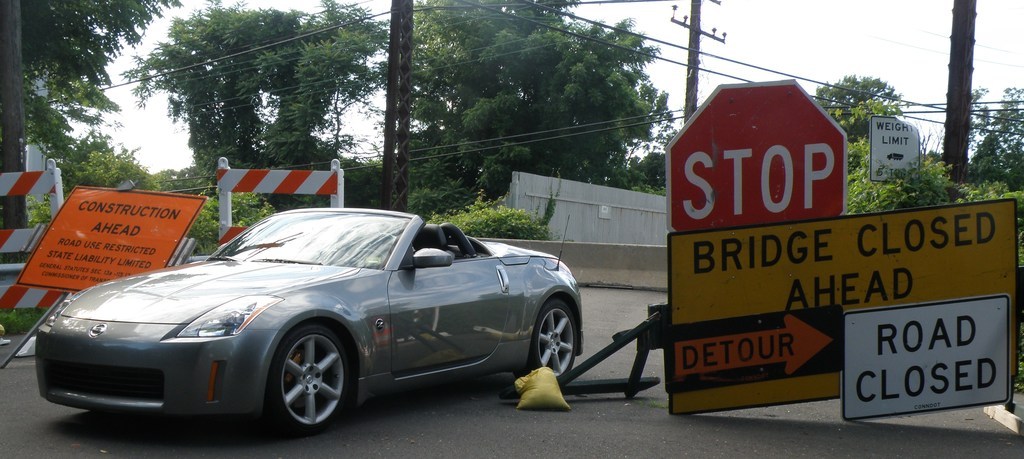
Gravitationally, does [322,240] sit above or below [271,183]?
below

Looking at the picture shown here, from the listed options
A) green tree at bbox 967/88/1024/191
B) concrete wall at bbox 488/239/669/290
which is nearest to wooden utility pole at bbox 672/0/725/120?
concrete wall at bbox 488/239/669/290

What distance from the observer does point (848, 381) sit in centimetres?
673

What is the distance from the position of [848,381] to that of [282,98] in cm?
4704

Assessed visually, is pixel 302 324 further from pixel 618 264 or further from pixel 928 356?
pixel 618 264

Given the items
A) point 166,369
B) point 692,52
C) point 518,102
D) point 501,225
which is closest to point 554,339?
point 166,369

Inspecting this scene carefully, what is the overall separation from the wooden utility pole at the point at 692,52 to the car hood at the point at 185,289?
73.8ft

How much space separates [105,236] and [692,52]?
23.4m

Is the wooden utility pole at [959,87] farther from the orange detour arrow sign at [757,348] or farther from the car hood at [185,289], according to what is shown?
the car hood at [185,289]

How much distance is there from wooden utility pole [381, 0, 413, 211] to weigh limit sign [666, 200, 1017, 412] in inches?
513

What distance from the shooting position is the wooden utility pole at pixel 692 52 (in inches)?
1159

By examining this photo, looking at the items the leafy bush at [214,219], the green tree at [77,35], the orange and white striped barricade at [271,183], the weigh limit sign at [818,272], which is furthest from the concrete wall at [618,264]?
the weigh limit sign at [818,272]

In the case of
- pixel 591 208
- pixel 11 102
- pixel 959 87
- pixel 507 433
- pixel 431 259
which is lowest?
pixel 507 433

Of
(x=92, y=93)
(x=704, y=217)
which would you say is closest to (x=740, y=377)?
(x=704, y=217)

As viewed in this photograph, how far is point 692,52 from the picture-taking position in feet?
99.6
